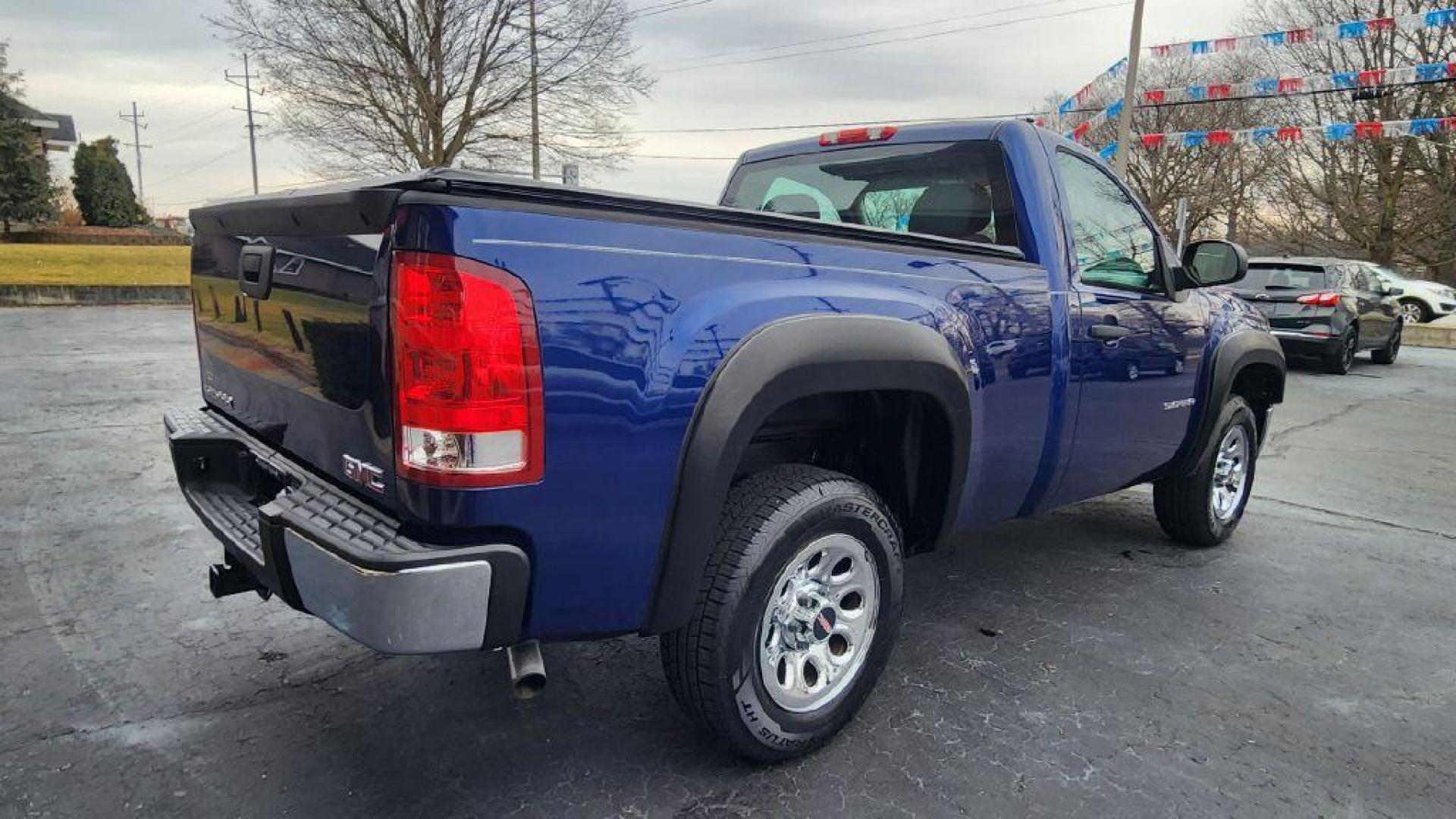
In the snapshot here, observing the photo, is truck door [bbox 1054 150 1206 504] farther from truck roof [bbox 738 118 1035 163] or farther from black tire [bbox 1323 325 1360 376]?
black tire [bbox 1323 325 1360 376]

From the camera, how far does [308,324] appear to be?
7.07 ft

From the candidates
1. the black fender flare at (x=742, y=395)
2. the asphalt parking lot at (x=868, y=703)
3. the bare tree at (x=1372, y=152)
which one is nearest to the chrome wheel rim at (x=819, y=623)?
the asphalt parking lot at (x=868, y=703)

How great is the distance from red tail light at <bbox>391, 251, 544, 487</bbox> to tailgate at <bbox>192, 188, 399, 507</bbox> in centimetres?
8

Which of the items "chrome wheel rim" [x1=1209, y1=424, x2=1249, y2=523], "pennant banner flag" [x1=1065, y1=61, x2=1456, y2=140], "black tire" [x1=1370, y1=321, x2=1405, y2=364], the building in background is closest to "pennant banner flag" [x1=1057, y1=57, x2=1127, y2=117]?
"pennant banner flag" [x1=1065, y1=61, x2=1456, y2=140]

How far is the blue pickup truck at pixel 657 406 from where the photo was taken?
1762 millimetres

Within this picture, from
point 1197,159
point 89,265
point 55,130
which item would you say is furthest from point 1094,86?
point 55,130

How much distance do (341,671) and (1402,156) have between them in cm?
3350

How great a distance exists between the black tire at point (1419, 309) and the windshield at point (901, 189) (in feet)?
84.7

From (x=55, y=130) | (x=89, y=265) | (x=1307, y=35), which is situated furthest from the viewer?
(x=55, y=130)

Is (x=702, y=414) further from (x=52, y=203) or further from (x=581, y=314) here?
(x=52, y=203)

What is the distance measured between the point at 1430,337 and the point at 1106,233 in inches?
821

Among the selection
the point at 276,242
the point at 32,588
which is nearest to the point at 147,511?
the point at 32,588

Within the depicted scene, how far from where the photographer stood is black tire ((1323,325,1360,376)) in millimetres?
12258

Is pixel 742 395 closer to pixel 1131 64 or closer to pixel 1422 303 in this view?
pixel 1131 64
